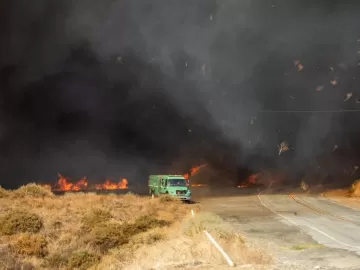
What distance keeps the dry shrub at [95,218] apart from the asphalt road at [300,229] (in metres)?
7.05

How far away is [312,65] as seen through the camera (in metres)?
58.1

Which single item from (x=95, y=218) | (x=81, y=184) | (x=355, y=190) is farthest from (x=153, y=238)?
(x=81, y=184)

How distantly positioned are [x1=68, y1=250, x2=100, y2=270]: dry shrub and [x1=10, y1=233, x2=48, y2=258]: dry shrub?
1.49m

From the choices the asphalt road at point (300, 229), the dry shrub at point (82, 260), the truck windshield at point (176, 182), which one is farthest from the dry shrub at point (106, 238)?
the truck windshield at point (176, 182)

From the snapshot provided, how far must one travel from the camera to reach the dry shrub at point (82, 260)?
16.0 meters

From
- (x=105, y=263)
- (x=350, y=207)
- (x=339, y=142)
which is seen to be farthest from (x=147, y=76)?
(x=105, y=263)

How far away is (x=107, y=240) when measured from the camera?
62.1 feet

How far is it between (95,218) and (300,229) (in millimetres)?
10769

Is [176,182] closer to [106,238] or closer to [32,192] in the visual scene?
[32,192]

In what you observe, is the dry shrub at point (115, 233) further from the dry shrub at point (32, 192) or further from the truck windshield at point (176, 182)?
the dry shrub at point (32, 192)

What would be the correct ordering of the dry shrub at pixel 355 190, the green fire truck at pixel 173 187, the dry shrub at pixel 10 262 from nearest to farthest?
the dry shrub at pixel 10 262 < the green fire truck at pixel 173 187 < the dry shrub at pixel 355 190

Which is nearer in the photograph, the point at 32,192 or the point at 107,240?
the point at 107,240

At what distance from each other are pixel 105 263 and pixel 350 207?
68.5ft

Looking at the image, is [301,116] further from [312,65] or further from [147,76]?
[147,76]
